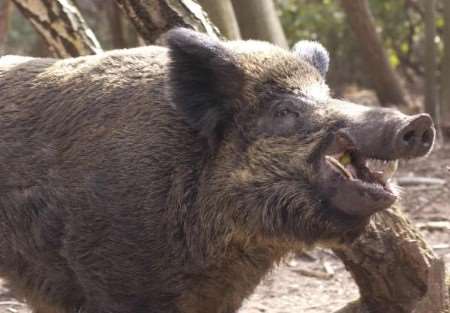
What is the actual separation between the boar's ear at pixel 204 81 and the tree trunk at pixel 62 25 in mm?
1817

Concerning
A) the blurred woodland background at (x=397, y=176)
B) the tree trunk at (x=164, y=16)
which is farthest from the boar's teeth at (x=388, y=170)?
the tree trunk at (x=164, y=16)

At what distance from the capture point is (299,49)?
4535 millimetres

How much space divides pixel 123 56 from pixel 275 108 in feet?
3.20

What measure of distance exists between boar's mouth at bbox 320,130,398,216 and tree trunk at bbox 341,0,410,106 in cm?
696

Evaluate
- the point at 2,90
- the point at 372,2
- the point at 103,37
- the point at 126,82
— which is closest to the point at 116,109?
the point at 126,82

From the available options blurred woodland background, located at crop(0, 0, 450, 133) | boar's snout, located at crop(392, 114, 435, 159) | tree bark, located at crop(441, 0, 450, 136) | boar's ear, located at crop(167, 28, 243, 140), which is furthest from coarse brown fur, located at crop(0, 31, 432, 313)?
tree bark, located at crop(441, 0, 450, 136)

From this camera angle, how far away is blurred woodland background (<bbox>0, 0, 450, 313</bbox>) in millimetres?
4910

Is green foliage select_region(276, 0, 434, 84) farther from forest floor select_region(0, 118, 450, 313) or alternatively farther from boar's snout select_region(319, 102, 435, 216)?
boar's snout select_region(319, 102, 435, 216)

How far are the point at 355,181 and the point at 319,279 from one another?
309 centimetres

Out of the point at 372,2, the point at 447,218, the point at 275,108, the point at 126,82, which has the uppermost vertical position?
the point at 126,82

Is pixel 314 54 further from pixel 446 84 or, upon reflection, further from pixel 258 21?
pixel 446 84

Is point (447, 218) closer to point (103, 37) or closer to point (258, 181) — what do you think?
point (258, 181)

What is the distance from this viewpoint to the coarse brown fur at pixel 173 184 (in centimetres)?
406

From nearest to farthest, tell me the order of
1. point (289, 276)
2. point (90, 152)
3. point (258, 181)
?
point (258, 181), point (90, 152), point (289, 276)
